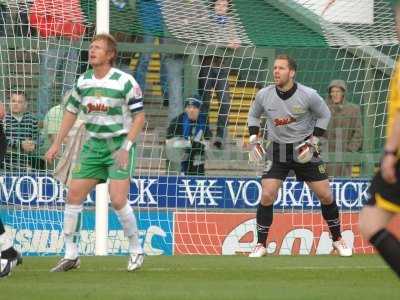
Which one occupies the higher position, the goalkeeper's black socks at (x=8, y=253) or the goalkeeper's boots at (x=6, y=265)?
the goalkeeper's black socks at (x=8, y=253)

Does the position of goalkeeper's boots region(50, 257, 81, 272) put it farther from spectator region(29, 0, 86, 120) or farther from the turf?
spectator region(29, 0, 86, 120)

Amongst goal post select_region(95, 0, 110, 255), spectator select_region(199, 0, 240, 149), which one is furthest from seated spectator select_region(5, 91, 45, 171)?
spectator select_region(199, 0, 240, 149)

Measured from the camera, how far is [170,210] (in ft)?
55.8

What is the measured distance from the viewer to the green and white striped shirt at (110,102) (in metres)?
11.6

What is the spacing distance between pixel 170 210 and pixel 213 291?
708 centimetres

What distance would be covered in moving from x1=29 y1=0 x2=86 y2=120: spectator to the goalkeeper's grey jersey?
2978 millimetres

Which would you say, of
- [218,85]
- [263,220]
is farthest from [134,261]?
[218,85]

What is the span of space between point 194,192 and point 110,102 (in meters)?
5.47

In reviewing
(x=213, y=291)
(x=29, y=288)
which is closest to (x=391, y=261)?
(x=213, y=291)

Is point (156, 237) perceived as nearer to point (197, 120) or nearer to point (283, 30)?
point (197, 120)

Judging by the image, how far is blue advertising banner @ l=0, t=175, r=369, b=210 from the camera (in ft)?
54.4

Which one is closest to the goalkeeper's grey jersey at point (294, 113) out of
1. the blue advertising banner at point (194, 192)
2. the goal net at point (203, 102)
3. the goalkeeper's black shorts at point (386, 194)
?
the goal net at point (203, 102)

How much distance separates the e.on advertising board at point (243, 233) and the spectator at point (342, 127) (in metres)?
0.77

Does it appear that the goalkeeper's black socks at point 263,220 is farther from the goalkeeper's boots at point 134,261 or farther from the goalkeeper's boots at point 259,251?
the goalkeeper's boots at point 134,261
